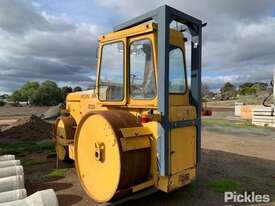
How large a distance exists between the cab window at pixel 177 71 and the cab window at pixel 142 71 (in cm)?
45

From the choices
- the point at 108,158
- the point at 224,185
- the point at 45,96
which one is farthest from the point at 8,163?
the point at 45,96

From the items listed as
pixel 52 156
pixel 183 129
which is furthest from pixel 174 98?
pixel 52 156

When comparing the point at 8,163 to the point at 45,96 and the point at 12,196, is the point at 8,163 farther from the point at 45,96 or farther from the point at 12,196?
the point at 45,96

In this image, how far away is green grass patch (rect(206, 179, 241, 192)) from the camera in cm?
601

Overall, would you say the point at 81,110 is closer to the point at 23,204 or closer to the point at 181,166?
the point at 181,166

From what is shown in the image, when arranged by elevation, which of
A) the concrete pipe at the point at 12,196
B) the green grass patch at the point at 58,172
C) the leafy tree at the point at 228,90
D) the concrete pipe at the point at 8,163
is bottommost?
the green grass patch at the point at 58,172

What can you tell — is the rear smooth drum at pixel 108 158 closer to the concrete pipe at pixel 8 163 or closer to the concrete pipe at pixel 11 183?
the concrete pipe at pixel 11 183

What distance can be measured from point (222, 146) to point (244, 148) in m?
0.73

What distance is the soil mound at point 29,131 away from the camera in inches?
501

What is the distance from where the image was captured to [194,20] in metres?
5.43

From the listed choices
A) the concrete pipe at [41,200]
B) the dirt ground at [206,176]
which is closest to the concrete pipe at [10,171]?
the dirt ground at [206,176]

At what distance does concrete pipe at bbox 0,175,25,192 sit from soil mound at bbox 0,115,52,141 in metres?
7.58

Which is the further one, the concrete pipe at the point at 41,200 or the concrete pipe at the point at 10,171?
the concrete pipe at the point at 10,171

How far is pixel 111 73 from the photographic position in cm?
566
